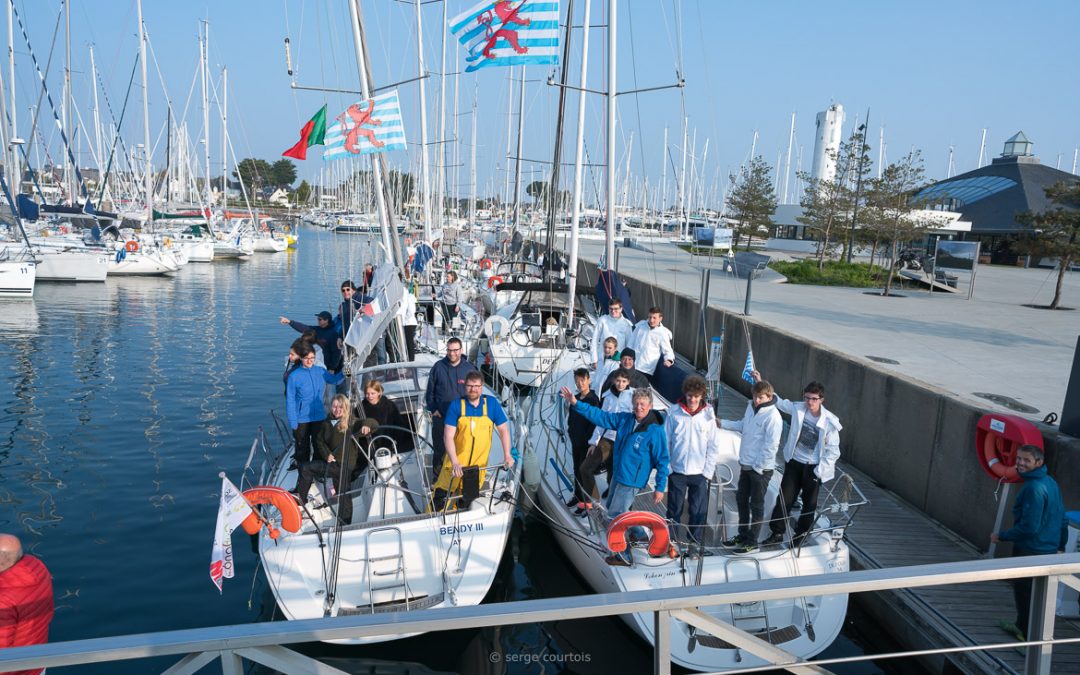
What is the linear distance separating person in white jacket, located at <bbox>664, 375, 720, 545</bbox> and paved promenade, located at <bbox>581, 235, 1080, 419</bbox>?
400cm

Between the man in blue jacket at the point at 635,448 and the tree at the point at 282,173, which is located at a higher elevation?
the tree at the point at 282,173

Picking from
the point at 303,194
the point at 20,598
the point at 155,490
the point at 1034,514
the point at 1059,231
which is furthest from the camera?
the point at 303,194

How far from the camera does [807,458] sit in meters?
6.43

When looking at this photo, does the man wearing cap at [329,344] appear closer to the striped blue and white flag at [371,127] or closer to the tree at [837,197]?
the striped blue and white flag at [371,127]

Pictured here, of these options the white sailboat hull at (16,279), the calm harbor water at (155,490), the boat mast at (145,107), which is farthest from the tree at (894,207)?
the boat mast at (145,107)

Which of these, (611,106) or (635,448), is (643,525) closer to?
(635,448)

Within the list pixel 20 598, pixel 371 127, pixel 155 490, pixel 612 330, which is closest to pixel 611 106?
pixel 612 330

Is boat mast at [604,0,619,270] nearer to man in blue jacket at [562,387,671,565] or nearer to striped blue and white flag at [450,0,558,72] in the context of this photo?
striped blue and white flag at [450,0,558,72]

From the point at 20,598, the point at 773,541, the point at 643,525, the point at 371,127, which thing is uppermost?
the point at 371,127

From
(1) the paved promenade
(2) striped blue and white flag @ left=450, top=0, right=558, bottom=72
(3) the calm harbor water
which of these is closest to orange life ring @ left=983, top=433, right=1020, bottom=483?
(1) the paved promenade

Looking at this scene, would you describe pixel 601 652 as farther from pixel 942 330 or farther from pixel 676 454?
pixel 942 330

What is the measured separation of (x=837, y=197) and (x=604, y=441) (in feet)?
83.7

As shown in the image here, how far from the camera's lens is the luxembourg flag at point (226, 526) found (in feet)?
16.2

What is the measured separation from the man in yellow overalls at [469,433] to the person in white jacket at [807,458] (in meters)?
2.61
